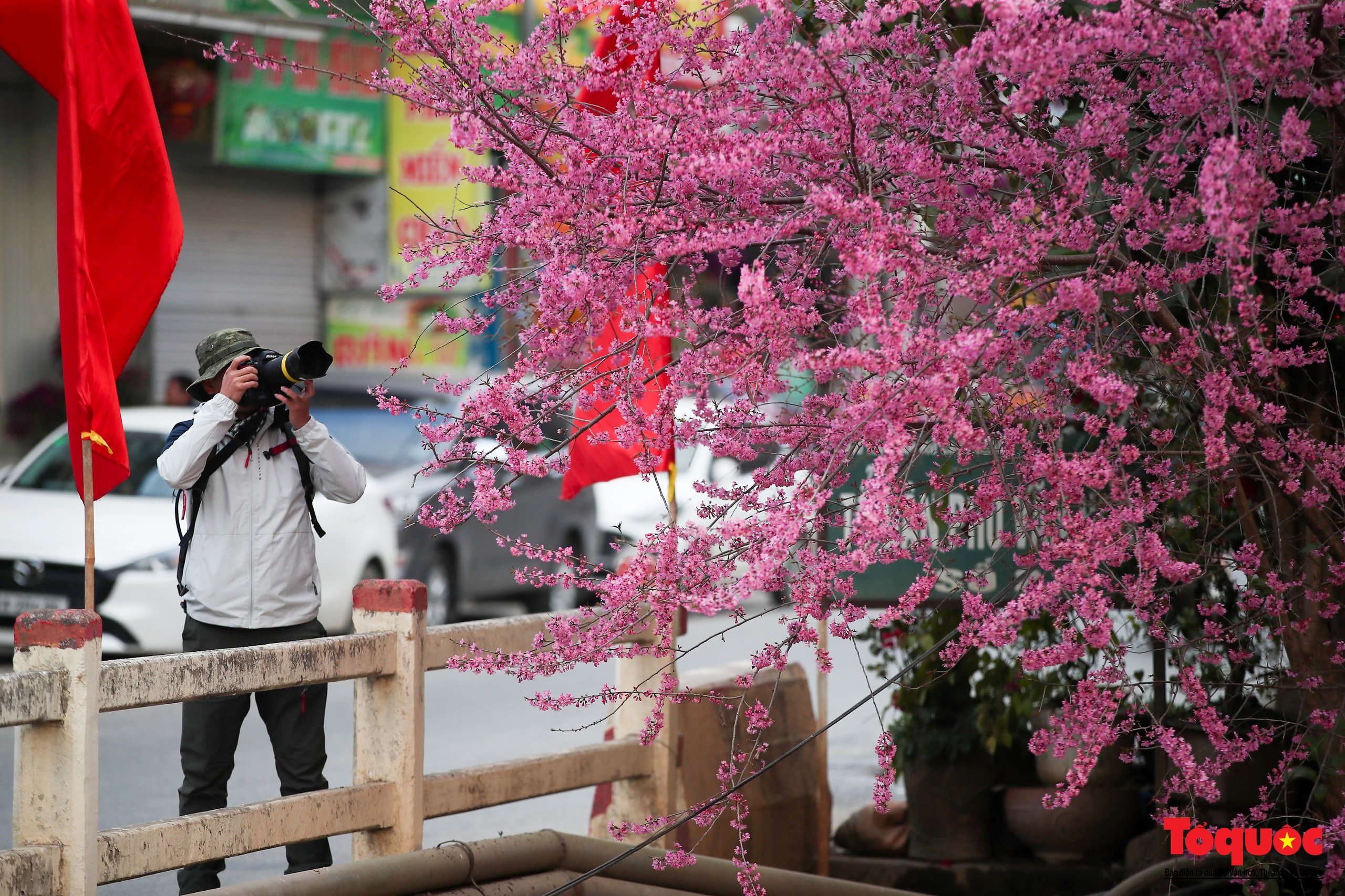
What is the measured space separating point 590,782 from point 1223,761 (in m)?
2.31

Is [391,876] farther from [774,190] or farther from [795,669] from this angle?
[795,669]

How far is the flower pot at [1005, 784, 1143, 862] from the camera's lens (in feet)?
20.8

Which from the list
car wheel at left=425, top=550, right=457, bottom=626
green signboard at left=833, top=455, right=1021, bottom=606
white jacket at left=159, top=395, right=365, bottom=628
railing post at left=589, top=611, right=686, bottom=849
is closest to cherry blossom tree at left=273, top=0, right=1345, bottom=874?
white jacket at left=159, top=395, right=365, bottom=628

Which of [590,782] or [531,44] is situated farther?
[590,782]

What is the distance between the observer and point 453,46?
3.78 meters

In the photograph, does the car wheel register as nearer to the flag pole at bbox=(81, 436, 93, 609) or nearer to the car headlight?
the car headlight

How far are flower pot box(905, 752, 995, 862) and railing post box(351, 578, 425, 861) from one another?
8.86ft

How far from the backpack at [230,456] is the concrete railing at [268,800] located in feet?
1.47

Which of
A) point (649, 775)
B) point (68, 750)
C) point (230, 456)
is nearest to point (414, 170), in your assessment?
point (649, 775)

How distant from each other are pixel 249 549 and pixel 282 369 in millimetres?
577

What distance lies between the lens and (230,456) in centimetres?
484

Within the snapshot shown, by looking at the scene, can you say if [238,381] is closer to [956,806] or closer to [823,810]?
[823,810]

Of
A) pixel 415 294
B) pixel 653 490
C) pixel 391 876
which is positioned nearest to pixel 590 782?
pixel 391 876

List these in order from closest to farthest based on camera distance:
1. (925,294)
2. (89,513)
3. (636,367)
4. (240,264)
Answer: (925,294), (636,367), (89,513), (240,264)
